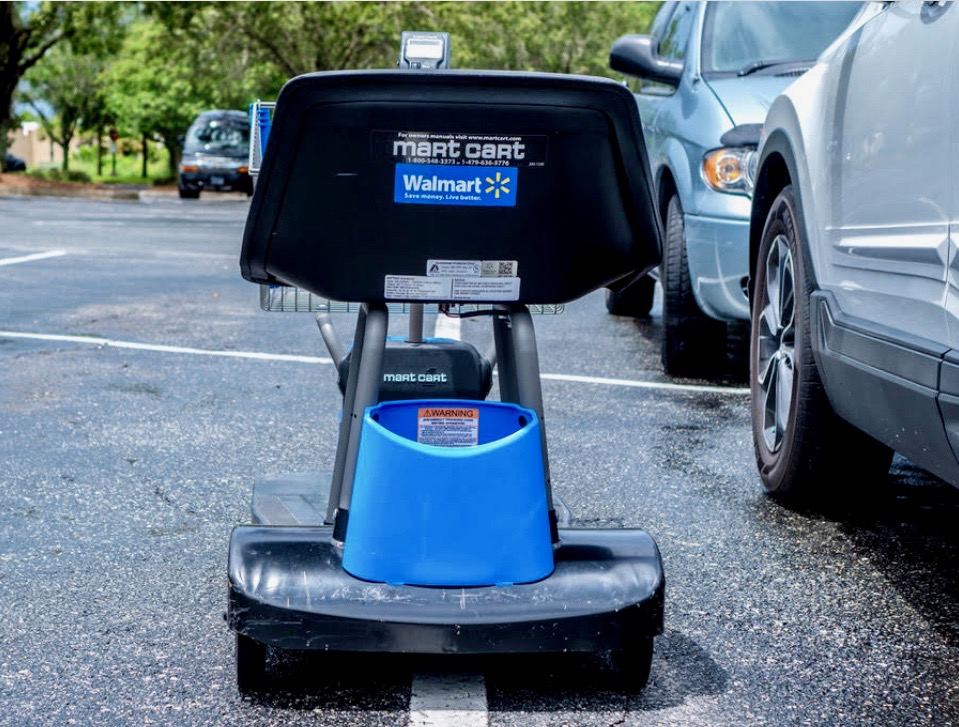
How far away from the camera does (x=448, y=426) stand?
3.22m

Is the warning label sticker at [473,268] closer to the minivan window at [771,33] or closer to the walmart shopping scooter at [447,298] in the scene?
the walmart shopping scooter at [447,298]

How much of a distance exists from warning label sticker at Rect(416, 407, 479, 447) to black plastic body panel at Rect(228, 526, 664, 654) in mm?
333

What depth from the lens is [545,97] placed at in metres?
3.05

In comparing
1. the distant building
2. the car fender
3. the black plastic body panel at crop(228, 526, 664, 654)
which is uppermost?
the car fender

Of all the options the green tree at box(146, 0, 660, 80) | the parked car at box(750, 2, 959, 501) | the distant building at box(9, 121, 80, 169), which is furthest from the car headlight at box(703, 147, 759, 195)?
the distant building at box(9, 121, 80, 169)

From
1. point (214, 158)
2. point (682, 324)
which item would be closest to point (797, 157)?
point (682, 324)

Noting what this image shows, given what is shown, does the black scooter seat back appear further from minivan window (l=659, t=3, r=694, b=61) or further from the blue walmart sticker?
minivan window (l=659, t=3, r=694, b=61)

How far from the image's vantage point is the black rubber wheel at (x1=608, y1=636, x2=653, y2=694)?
3.08m

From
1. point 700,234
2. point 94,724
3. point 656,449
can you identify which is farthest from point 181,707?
point 700,234

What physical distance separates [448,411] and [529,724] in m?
0.67

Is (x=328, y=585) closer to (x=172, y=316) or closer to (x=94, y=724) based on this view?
(x=94, y=724)

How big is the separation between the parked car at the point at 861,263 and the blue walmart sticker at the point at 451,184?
879 mm

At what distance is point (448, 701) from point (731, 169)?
12.9ft

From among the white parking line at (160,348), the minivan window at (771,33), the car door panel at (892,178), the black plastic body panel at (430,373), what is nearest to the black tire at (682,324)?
the minivan window at (771,33)
